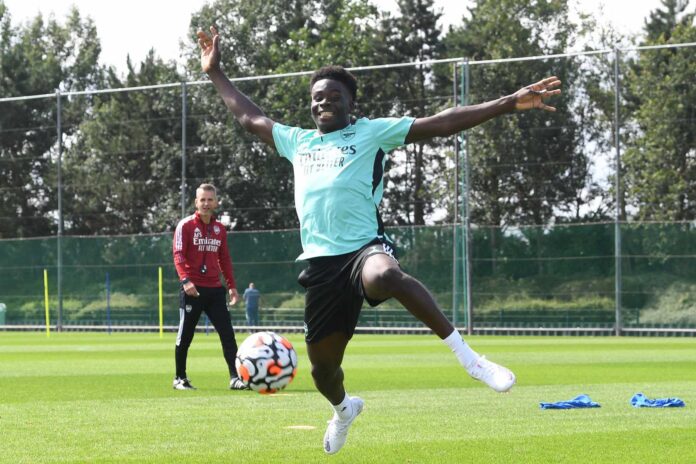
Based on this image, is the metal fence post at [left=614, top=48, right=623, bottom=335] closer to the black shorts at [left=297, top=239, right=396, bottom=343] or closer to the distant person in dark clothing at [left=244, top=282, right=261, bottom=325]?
the distant person in dark clothing at [left=244, top=282, right=261, bottom=325]

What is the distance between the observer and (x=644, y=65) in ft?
128

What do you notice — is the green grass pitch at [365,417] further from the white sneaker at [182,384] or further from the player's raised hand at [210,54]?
the player's raised hand at [210,54]

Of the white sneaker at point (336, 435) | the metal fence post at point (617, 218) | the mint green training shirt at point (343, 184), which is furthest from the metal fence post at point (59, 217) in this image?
the mint green training shirt at point (343, 184)

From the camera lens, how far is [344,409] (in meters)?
8.61

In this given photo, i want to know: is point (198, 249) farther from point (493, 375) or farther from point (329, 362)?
point (493, 375)

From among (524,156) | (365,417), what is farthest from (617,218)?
(365,417)

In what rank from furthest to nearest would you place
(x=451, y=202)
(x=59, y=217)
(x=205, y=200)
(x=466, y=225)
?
1. (x=59, y=217)
2. (x=451, y=202)
3. (x=466, y=225)
4. (x=205, y=200)

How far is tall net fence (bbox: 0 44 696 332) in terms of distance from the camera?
34219 mm

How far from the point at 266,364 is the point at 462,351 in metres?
5.87

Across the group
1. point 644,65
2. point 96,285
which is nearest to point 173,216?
point 96,285

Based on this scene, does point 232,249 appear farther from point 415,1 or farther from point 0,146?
point 415,1

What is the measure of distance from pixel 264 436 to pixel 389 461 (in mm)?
1598

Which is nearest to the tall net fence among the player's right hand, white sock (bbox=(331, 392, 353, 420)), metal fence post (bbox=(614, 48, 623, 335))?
metal fence post (bbox=(614, 48, 623, 335))

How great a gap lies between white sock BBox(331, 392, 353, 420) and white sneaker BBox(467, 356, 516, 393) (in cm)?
142
